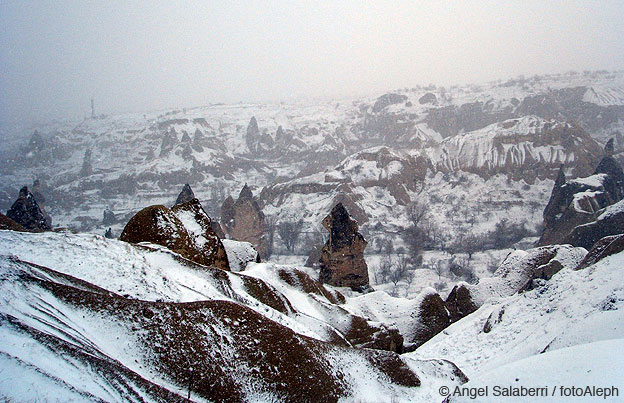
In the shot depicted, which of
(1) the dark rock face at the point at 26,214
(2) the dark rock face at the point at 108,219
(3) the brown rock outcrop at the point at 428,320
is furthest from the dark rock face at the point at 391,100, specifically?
(1) the dark rock face at the point at 26,214

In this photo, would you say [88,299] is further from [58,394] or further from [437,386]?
[437,386]

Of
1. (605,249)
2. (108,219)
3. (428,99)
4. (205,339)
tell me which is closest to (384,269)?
(605,249)

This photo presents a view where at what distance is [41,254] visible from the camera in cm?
1316

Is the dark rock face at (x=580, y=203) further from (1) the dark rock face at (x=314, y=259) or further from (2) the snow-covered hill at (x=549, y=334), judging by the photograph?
(1) the dark rock face at (x=314, y=259)

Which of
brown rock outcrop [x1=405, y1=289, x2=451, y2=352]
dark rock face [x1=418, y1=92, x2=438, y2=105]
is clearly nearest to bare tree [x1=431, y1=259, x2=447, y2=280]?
brown rock outcrop [x1=405, y1=289, x2=451, y2=352]

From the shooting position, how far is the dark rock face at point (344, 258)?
37.7m

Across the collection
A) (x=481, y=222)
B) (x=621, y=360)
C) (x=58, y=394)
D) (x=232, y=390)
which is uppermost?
(x=621, y=360)

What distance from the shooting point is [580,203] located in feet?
173

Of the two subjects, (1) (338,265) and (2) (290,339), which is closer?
(2) (290,339)

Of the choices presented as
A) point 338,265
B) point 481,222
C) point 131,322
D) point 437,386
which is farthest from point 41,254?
point 481,222

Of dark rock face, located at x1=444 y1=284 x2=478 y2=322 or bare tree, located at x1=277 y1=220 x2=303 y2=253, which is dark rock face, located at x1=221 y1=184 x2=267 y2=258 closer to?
bare tree, located at x1=277 y1=220 x2=303 y2=253

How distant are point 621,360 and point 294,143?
17925 cm

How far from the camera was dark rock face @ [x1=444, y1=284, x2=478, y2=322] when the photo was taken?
3131 cm

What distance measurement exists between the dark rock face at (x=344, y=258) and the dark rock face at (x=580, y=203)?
28.6 m
